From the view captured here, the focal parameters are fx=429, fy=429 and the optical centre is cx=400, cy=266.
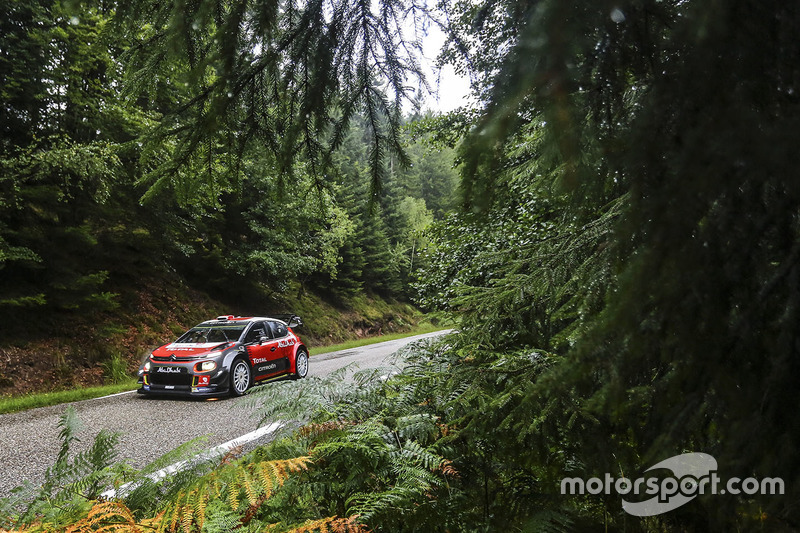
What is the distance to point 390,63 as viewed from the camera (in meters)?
2.49

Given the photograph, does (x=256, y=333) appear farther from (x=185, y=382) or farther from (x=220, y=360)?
(x=185, y=382)

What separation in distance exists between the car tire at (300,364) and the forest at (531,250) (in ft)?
18.3

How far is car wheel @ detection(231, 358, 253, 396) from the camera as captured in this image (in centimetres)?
754

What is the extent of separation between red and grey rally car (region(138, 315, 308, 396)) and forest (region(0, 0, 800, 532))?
13.8ft

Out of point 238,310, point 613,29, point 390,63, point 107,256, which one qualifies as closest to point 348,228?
point 238,310

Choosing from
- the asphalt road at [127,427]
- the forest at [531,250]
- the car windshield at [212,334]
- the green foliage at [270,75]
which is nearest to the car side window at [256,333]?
the car windshield at [212,334]

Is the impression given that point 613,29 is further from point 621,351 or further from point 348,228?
point 348,228

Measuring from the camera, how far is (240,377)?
306 inches

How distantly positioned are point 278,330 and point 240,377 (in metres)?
1.75

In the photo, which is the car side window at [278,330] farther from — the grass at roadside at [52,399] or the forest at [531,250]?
the forest at [531,250]

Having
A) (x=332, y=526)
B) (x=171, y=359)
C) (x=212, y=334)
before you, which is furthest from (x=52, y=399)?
(x=332, y=526)

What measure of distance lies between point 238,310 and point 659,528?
59.4 ft

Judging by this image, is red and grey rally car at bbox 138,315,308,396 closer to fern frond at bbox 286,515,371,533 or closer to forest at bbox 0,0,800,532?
forest at bbox 0,0,800,532

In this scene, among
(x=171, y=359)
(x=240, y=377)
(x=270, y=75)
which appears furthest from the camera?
(x=240, y=377)
